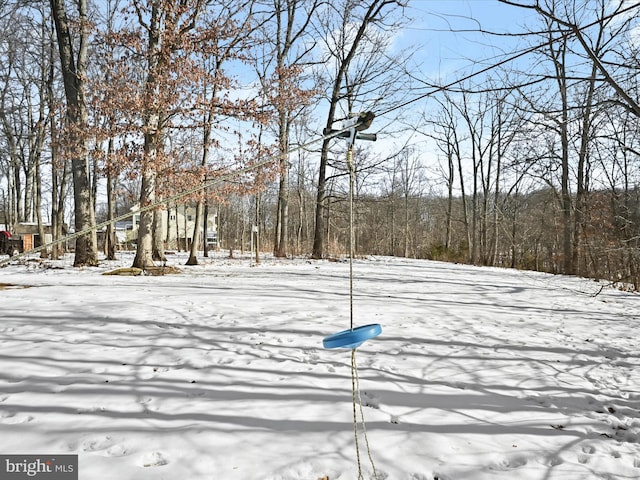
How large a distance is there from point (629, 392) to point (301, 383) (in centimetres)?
275

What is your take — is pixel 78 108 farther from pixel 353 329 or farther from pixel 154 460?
pixel 353 329

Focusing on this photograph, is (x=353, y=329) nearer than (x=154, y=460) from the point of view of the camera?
Yes

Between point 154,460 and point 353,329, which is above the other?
point 353,329

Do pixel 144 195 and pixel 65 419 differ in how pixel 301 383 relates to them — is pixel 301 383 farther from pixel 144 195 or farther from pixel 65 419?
pixel 144 195

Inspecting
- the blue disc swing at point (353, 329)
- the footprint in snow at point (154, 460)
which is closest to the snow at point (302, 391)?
the footprint in snow at point (154, 460)

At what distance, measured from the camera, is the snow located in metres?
2.15

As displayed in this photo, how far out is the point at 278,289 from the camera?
280 inches
